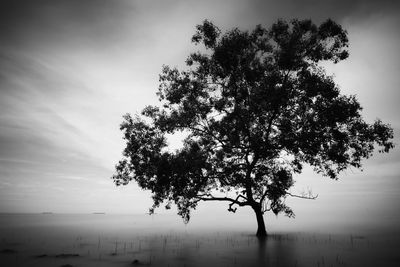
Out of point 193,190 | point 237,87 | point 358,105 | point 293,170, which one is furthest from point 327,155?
point 193,190

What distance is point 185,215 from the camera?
2945 centimetres

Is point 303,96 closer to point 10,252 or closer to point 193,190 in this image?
point 193,190

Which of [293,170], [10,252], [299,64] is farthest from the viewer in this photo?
[293,170]

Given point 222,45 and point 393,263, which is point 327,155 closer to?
point 393,263

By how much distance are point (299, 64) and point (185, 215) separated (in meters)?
19.4

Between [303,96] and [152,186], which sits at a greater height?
[303,96]

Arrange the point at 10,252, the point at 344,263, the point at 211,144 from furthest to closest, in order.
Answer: the point at 211,144 → the point at 10,252 → the point at 344,263

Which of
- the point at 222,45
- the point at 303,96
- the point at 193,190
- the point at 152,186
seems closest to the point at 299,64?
the point at 303,96

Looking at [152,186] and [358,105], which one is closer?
[358,105]

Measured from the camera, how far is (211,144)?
29.2 m

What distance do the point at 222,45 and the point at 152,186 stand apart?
15893 mm

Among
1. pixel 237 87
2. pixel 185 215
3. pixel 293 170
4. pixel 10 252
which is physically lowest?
pixel 10 252

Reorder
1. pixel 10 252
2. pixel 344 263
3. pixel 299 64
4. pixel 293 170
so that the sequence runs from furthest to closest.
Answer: pixel 293 170 < pixel 299 64 < pixel 10 252 < pixel 344 263

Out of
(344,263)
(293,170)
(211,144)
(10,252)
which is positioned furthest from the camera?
(211,144)
